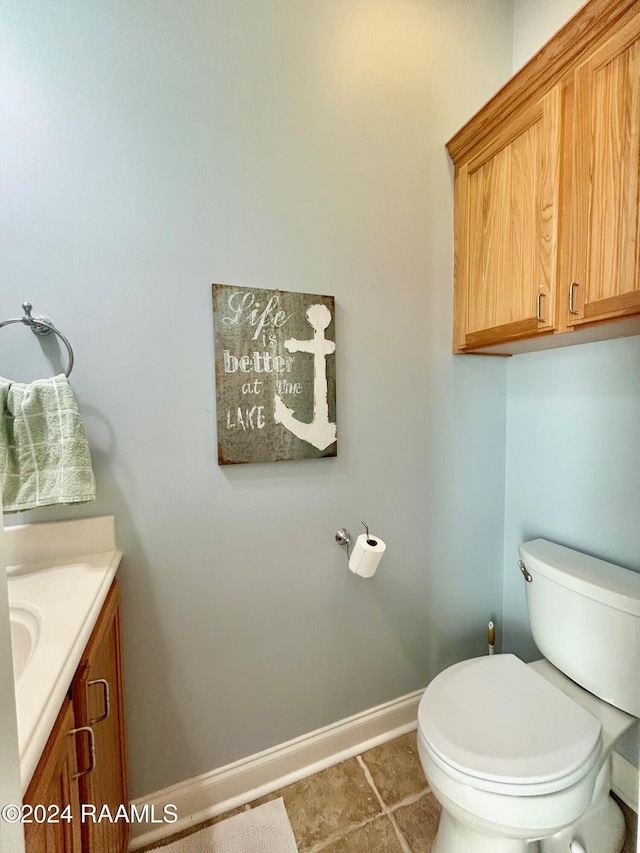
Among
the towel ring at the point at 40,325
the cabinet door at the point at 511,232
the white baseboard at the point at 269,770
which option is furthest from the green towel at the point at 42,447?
the cabinet door at the point at 511,232

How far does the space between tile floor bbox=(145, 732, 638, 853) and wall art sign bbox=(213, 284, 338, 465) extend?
3.82 ft

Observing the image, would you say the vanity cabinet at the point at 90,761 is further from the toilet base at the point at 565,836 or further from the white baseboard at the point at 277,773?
the toilet base at the point at 565,836

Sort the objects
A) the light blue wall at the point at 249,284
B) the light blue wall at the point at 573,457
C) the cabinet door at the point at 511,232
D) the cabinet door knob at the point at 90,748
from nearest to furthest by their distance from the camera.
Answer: the cabinet door knob at the point at 90,748 < the light blue wall at the point at 249,284 < the cabinet door at the point at 511,232 < the light blue wall at the point at 573,457

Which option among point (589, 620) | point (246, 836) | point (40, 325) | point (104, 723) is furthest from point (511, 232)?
point (246, 836)

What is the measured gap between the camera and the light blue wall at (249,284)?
0.95 meters

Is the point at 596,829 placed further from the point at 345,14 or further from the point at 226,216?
the point at 345,14

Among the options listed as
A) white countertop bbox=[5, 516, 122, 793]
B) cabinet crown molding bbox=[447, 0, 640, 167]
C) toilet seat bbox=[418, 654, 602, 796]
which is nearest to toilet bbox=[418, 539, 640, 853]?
toilet seat bbox=[418, 654, 602, 796]

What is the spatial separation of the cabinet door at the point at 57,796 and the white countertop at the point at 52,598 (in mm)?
57

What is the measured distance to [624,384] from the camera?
1.17m

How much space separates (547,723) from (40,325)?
5.62ft

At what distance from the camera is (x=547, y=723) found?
0.94 meters

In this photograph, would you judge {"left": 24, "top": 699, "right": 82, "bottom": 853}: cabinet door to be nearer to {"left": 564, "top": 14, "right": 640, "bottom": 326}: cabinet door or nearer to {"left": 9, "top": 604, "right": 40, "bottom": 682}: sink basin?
{"left": 9, "top": 604, "right": 40, "bottom": 682}: sink basin

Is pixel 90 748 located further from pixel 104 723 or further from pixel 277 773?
pixel 277 773

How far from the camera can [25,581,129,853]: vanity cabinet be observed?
521mm
